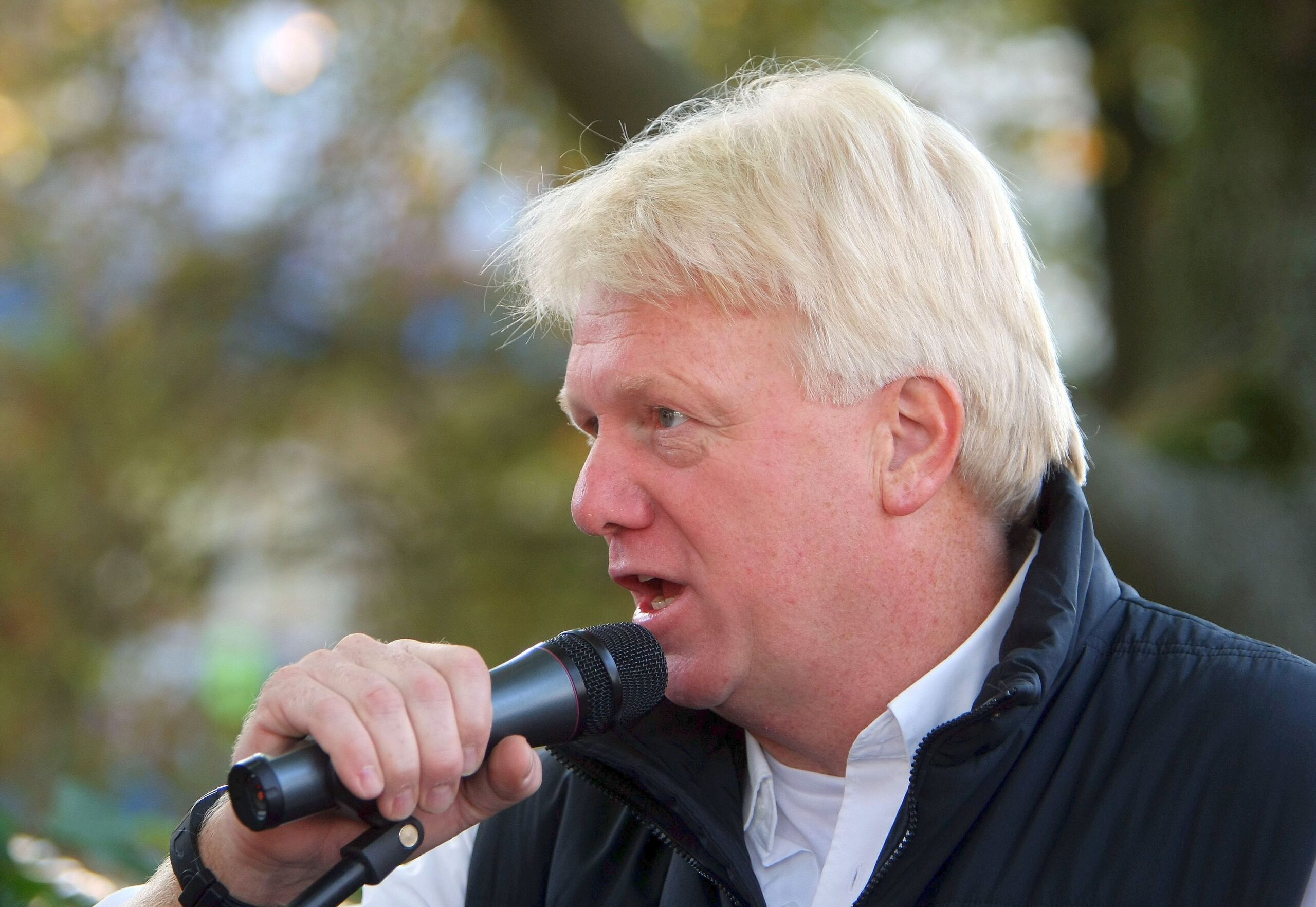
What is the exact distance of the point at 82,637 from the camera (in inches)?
223

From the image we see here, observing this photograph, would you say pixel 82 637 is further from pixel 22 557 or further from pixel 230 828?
pixel 230 828

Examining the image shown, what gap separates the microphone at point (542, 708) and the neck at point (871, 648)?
0.78ft

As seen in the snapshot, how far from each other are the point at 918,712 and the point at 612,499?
60 centimetres

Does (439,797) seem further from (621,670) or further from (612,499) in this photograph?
(612,499)

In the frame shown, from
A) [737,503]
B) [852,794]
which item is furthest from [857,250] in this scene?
[852,794]

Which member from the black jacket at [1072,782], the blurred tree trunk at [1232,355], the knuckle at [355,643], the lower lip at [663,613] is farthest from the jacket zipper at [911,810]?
the blurred tree trunk at [1232,355]

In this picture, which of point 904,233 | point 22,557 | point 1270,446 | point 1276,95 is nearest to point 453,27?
point 22,557

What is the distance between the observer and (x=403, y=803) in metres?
1.47

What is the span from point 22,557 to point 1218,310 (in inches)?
208

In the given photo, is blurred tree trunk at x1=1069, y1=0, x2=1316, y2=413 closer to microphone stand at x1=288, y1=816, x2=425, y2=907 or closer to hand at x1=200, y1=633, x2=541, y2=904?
hand at x1=200, y1=633, x2=541, y2=904

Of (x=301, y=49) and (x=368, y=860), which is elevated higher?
(x=301, y=49)

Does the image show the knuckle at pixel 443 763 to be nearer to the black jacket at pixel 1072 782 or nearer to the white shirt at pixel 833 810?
the black jacket at pixel 1072 782

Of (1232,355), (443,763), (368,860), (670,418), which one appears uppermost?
(1232,355)

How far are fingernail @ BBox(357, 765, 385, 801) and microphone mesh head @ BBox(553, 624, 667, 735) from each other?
0.33 meters
